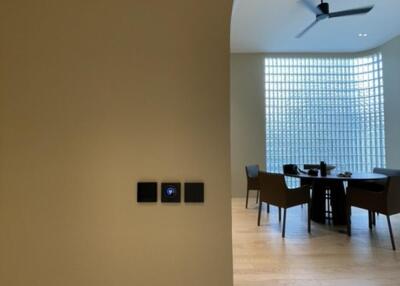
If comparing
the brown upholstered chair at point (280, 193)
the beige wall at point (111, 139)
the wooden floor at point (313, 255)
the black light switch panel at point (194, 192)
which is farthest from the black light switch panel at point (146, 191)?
the brown upholstered chair at point (280, 193)

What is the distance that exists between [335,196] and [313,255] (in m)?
1.42

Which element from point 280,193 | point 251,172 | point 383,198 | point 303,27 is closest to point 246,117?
point 251,172

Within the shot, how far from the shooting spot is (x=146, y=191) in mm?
1093

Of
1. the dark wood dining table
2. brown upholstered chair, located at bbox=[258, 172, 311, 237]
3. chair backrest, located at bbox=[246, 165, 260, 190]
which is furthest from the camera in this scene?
chair backrest, located at bbox=[246, 165, 260, 190]

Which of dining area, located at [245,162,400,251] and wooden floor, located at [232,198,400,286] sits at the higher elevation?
dining area, located at [245,162,400,251]

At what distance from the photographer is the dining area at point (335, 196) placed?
292 cm

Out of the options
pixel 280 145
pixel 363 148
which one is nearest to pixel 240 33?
pixel 280 145

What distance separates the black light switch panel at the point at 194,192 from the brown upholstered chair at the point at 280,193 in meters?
2.42

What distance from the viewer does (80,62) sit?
1106 millimetres

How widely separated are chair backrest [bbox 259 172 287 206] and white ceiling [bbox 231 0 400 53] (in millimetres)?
2616

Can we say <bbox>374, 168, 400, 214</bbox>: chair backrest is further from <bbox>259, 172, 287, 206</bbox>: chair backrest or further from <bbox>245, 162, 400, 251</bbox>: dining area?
<bbox>259, 172, 287, 206</bbox>: chair backrest

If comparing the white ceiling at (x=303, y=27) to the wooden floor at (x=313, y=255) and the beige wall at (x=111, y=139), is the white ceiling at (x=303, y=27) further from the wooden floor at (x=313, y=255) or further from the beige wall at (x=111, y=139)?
the wooden floor at (x=313, y=255)

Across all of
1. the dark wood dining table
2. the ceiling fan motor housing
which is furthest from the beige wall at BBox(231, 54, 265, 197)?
the ceiling fan motor housing

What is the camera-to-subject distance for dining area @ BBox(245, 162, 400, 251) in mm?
2922
